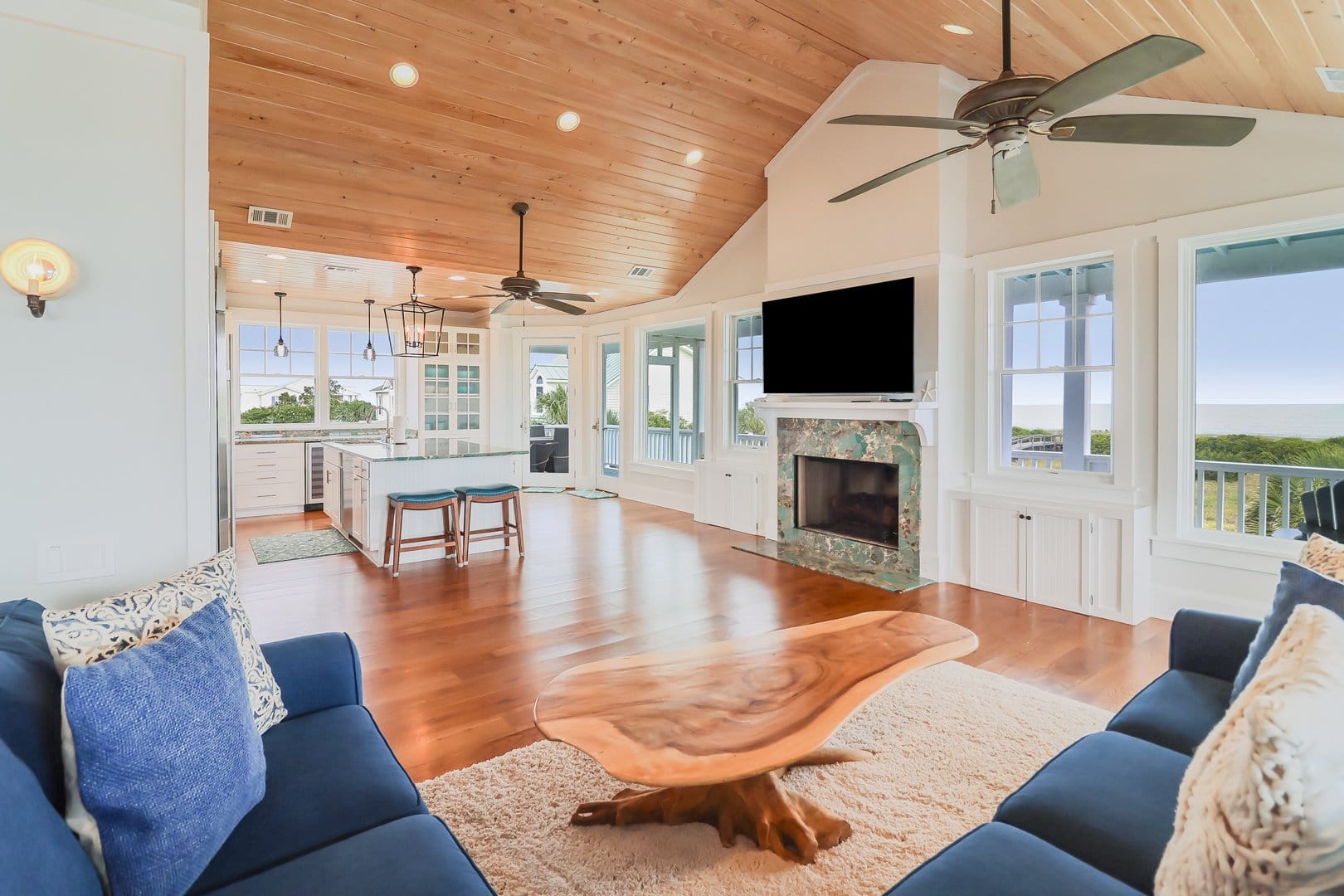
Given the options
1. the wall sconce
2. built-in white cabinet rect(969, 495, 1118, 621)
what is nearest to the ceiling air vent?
the wall sconce

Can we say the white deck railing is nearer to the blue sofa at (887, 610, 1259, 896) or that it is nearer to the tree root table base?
the blue sofa at (887, 610, 1259, 896)

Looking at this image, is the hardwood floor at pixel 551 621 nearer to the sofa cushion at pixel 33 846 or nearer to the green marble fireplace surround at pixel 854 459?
the green marble fireplace surround at pixel 854 459

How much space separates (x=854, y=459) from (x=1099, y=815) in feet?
13.4

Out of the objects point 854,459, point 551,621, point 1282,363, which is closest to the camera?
point 1282,363

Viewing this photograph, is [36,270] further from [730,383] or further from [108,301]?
[730,383]

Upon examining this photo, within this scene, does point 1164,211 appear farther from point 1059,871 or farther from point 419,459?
point 419,459

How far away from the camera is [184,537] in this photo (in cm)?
207

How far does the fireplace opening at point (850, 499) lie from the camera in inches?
208

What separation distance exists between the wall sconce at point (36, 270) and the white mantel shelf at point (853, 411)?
4.48 metres

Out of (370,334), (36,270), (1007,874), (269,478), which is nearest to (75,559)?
(36,270)

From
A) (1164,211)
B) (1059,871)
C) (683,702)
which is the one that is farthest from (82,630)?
(1164,211)

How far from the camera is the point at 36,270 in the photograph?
5.83 feet

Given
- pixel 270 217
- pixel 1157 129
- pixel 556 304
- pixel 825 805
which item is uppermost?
pixel 270 217

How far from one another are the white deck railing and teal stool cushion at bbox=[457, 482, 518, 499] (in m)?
4.79
